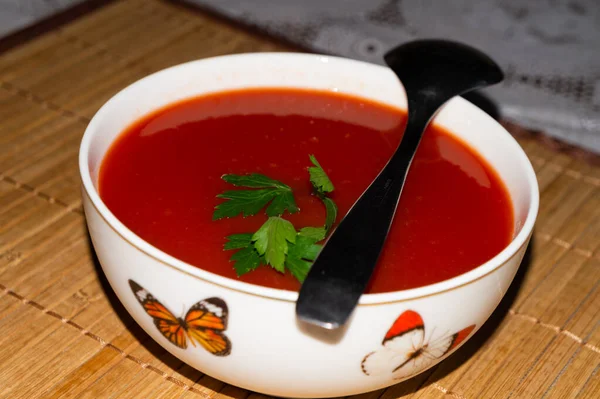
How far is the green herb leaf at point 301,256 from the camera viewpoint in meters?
0.94

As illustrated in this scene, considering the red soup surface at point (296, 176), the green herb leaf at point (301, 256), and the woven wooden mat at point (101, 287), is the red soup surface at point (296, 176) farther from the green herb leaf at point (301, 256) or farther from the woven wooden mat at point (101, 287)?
the woven wooden mat at point (101, 287)

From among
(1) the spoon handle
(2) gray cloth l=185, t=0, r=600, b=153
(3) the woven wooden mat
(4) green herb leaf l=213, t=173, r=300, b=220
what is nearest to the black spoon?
(1) the spoon handle

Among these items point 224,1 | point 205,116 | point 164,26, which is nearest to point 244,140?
point 205,116

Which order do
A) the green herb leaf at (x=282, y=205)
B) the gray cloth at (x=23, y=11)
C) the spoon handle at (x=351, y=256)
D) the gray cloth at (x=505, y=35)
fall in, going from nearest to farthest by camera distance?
the spoon handle at (x=351, y=256)
the green herb leaf at (x=282, y=205)
the gray cloth at (x=505, y=35)
the gray cloth at (x=23, y=11)

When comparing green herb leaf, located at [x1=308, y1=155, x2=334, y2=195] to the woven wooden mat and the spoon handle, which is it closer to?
the spoon handle

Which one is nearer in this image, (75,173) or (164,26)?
(75,173)

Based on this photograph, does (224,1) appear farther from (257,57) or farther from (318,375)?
(318,375)

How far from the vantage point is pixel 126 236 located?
0.90 metres

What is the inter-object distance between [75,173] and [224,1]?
95 centimetres

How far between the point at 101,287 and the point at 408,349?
53 cm

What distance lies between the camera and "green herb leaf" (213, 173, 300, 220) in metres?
1.04

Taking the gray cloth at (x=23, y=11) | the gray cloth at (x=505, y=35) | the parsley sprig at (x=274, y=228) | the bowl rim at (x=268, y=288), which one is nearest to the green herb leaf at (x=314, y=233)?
the parsley sprig at (x=274, y=228)

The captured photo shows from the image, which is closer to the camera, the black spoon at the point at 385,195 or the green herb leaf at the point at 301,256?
the black spoon at the point at 385,195

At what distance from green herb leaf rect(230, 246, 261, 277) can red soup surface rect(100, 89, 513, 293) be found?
0.04 feet
